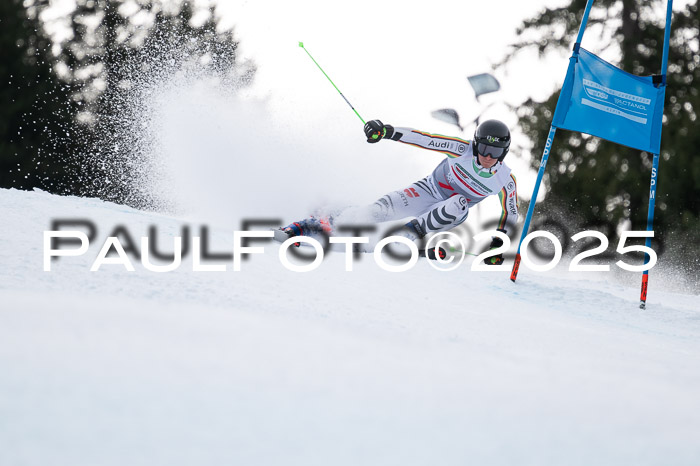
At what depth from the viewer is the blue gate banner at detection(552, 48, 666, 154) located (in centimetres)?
609

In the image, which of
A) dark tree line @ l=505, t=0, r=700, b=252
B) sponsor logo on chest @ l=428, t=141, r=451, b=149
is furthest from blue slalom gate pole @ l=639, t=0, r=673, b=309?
dark tree line @ l=505, t=0, r=700, b=252

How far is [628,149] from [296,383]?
44.0 ft

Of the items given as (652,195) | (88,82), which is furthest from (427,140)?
(88,82)

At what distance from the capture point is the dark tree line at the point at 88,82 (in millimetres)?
15555

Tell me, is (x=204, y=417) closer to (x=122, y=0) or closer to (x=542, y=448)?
(x=542, y=448)

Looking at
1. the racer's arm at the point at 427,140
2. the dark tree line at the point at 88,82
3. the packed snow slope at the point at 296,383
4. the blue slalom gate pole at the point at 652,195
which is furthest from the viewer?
the dark tree line at the point at 88,82

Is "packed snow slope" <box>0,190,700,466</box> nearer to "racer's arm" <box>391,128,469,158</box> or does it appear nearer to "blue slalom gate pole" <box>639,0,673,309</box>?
"blue slalom gate pole" <box>639,0,673,309</box>

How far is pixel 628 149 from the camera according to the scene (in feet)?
45.8

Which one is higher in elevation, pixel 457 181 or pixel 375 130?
pixel 375 130

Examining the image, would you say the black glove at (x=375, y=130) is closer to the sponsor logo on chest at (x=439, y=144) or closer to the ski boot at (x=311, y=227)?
the sponsor logo on chest at (x=439, y=144)

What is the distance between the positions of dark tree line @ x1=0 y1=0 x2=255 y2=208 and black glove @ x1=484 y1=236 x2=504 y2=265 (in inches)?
373

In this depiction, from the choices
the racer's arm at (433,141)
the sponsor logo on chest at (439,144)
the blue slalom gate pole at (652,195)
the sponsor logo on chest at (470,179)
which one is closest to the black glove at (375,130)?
the racer's arm at (433,141)

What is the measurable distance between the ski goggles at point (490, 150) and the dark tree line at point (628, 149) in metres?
8.16

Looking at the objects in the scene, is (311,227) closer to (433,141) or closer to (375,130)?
(375,130)
